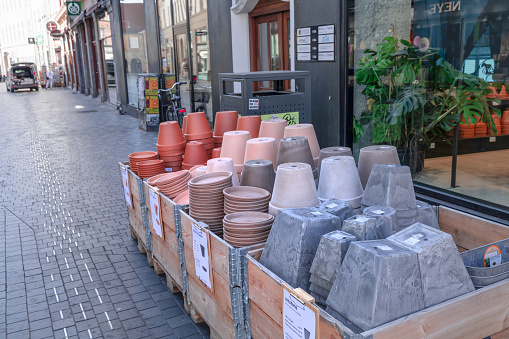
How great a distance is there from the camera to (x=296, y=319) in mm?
2090

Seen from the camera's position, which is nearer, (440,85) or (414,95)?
(440,85)

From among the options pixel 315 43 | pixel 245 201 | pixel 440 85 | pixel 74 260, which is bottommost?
pixel 74 260

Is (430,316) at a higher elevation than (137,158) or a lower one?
lower

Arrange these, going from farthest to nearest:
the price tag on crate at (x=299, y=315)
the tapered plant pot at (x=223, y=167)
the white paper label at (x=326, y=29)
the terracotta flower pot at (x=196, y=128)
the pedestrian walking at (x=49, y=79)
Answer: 1. the pedestrian walking at (x=49, y=79)
2. the white paper label at (x=326, y=29)
3. the terracotta flower pot at (x=196, y=128)
4. the tapered plant pot at (x=223, y=167)
5. the price tag on crate at (x=299, y=315)

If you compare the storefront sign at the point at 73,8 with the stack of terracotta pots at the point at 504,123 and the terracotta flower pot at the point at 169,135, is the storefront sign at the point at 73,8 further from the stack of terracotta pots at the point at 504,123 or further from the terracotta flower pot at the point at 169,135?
the stack of terracotta pots at the point at 504,123

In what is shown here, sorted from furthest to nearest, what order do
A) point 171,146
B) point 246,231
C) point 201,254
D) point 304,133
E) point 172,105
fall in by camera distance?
point 172,105
point 171,146
point 304,133
point 201,254
point 246,231

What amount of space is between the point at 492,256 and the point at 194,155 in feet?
9.20

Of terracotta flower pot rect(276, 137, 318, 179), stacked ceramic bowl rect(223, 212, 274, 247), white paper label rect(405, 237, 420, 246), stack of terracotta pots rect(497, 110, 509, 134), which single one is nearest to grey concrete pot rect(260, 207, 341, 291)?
stacked ceramic bowl rect(223, 212, 274, 247)

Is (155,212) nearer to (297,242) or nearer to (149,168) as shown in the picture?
(149,168)

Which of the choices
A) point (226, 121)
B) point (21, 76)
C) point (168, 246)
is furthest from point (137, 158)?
point (21, 76)

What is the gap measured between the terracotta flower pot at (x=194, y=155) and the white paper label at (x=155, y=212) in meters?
0.55

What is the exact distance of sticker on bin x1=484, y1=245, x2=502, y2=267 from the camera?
244 cm

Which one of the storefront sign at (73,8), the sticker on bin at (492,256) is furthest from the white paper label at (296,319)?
the storefront sign at (73,8)

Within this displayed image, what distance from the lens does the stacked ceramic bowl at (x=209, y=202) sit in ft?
10.4
